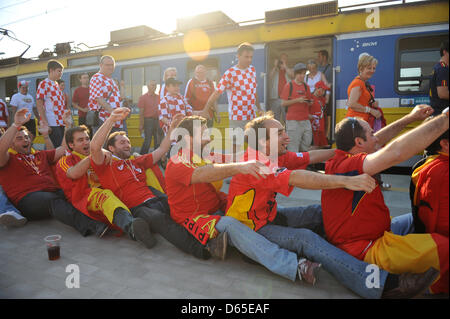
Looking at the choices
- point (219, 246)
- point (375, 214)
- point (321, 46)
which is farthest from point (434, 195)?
point (321, 46)

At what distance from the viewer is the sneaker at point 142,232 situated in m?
2.78

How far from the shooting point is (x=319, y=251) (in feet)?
6.98

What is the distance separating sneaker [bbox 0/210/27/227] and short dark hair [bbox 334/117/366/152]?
3327mm

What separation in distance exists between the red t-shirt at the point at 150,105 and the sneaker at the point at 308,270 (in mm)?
5771

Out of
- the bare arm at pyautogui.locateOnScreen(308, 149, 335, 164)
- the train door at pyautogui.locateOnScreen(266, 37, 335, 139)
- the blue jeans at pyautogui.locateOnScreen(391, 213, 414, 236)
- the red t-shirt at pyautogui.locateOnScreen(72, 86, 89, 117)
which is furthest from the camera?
the red t-shirt at pyautogui.locateOnScreen(72, 86, 89, 117)

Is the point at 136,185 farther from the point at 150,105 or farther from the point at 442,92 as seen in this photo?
the point at 150,105

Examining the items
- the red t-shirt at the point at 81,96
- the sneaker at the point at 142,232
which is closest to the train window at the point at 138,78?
the red t-shirt at the point at 81,96

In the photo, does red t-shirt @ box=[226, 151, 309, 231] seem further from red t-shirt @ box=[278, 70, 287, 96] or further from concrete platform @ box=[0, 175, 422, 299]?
red t-shirt @ box=[278, 70, 287, 96]

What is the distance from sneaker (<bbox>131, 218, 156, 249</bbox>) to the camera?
2777 mm

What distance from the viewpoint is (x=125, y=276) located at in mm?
2375

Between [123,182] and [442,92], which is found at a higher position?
[442,92]

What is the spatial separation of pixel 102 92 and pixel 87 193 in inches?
92.0

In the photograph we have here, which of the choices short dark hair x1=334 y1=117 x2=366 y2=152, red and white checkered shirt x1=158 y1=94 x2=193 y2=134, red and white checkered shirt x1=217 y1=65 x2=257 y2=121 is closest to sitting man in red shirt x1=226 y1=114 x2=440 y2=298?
short dark hair x1=334 y1=117 x2=366 y2=152

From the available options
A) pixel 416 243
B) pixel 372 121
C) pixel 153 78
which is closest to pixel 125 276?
pixel 416 243
